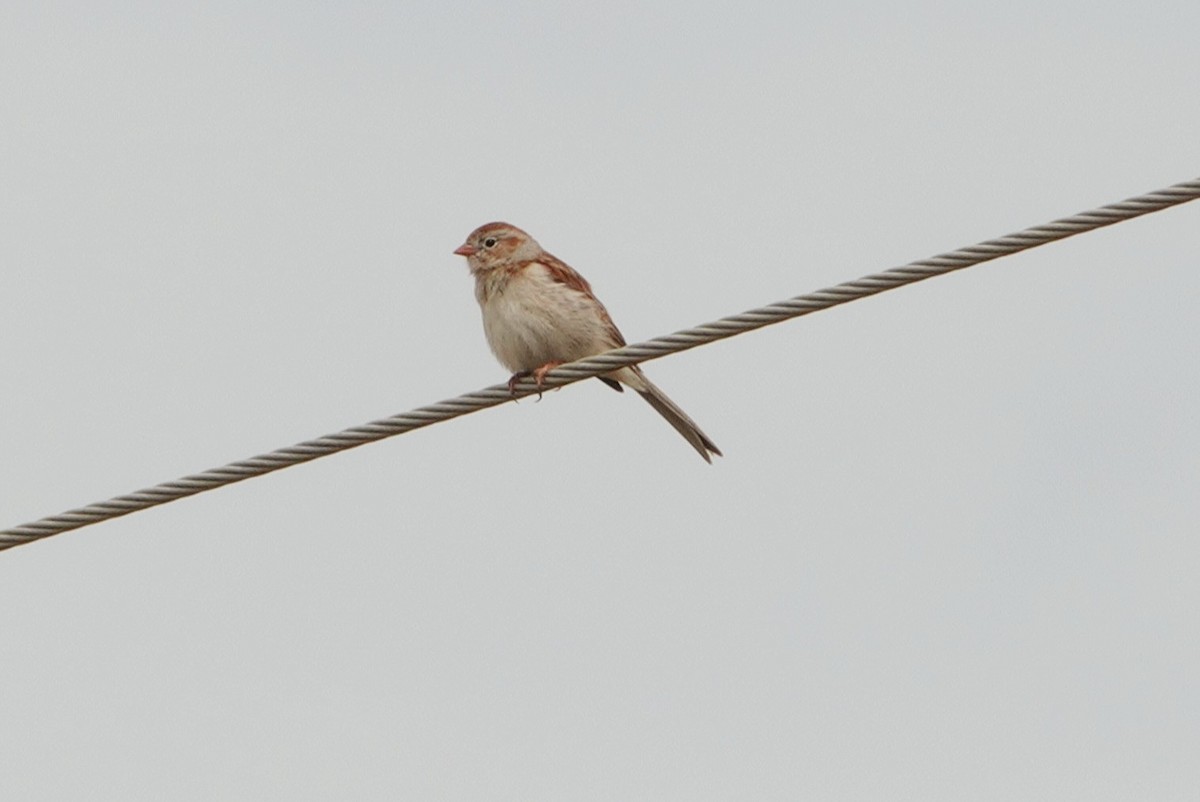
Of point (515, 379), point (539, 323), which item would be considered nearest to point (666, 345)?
point (515, 379)

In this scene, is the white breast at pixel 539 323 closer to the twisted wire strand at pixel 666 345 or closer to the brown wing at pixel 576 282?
the brown wing at pixel 576 282

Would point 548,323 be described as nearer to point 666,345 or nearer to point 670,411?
point 670,411

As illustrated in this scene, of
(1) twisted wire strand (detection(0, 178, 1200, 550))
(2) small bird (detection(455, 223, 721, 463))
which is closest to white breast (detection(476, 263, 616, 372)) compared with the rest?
(2) small bird (detection(455, 223, 721, 463))

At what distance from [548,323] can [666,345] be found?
2.43 meters

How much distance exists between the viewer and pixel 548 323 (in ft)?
29.7

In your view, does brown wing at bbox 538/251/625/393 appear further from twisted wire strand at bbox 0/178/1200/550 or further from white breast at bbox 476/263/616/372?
twisted wire strand at bbox 0/178/1200/550

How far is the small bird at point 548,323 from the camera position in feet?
29.4

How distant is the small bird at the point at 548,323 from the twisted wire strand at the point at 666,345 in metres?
2.07

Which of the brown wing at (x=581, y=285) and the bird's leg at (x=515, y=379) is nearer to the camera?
the bird's leg at (x=515, y=379)

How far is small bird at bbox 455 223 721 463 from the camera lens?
8969 mm

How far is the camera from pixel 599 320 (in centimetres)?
927

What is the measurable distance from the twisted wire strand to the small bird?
2068 mm

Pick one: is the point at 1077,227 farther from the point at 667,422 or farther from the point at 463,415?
the point at 667,422

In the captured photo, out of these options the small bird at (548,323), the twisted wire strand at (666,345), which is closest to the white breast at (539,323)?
the small bird at (548,323)
